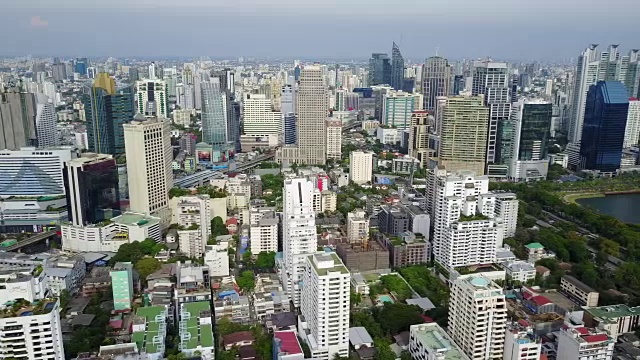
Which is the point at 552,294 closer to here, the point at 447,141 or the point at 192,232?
the point at 192,232

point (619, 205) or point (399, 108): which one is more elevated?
point (399, 108)

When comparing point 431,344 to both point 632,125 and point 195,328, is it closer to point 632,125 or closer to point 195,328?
point 195,328

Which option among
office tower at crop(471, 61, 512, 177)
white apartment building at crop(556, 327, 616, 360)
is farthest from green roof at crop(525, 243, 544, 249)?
office tower at crop(471, 61, 512, 177)

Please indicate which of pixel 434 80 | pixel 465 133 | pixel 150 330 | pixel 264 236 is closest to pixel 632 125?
pixel 465 133

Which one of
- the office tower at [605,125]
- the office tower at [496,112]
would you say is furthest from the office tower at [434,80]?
the office tower at [605,125]

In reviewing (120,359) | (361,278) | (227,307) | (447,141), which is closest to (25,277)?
(120,359)
